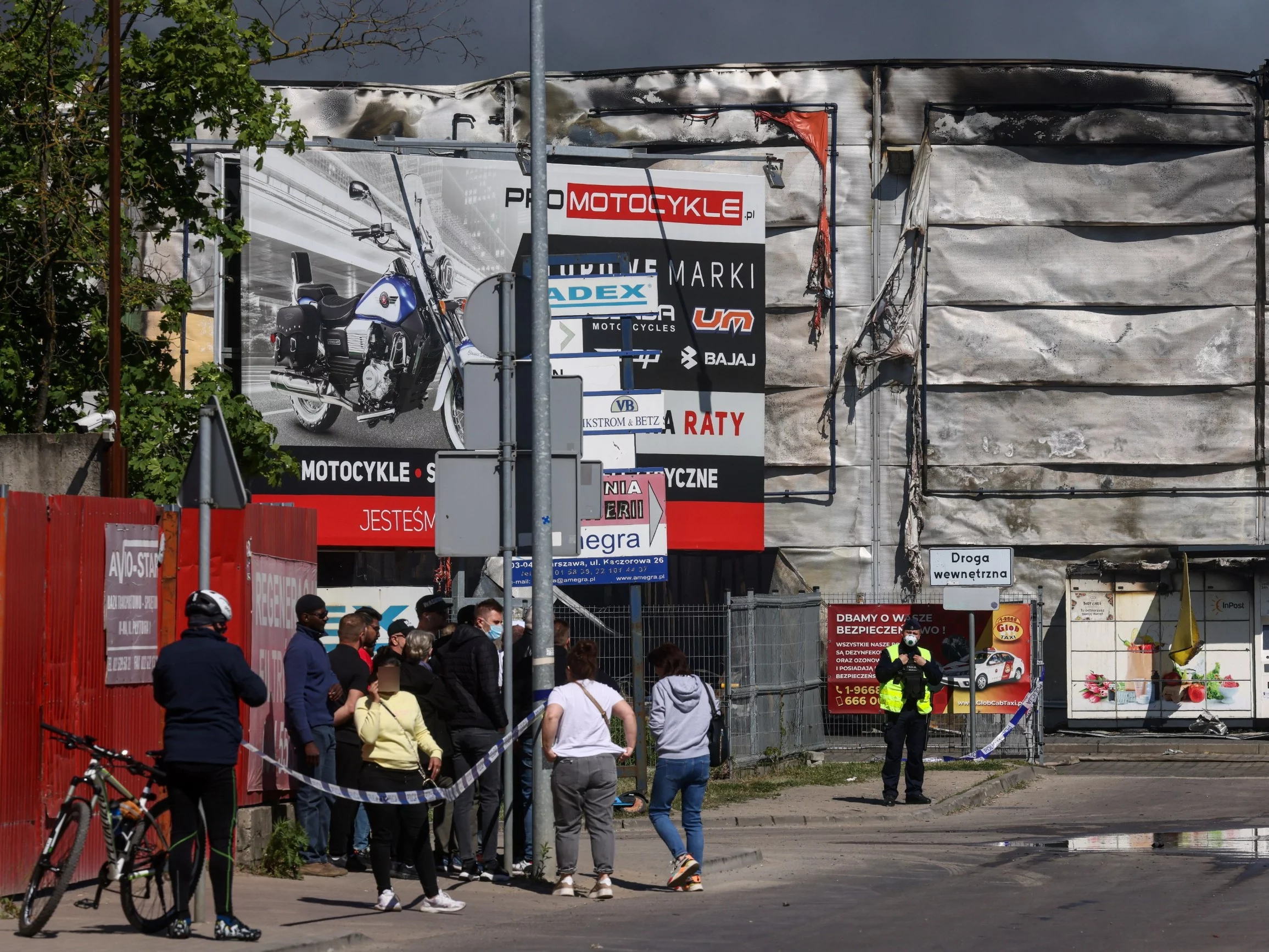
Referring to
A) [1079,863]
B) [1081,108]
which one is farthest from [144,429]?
[1081,108]

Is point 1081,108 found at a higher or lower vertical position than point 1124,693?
higher

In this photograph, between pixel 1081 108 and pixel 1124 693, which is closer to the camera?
pixel 1124 693

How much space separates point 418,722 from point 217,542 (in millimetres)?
2326

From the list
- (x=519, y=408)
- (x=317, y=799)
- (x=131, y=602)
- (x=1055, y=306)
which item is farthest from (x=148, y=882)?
(x=1055, y=306)

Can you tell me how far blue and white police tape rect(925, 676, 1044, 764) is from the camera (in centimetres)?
2203

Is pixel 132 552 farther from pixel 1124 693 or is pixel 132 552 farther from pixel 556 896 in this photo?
pixel 1124 693

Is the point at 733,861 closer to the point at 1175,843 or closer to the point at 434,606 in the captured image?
the point at 434,606

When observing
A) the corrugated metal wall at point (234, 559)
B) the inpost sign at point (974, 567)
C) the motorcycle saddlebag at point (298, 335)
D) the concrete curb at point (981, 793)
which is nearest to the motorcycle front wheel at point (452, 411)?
the motorcycle saddlebag at point (298, 335)

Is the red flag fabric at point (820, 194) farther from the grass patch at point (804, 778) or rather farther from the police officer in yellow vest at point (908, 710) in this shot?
the police officer in yellow vest at point (908, 710)

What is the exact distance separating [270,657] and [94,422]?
8825 mm

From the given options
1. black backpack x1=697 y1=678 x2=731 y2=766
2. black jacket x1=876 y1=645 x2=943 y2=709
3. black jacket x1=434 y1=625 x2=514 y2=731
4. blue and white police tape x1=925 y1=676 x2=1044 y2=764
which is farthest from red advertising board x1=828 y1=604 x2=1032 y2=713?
black jacket x1=434 y1=625 x2=514 y2=731

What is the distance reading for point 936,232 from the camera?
27953 millimetres

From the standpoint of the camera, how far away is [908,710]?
56.3ft

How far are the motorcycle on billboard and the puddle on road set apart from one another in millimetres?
14573
